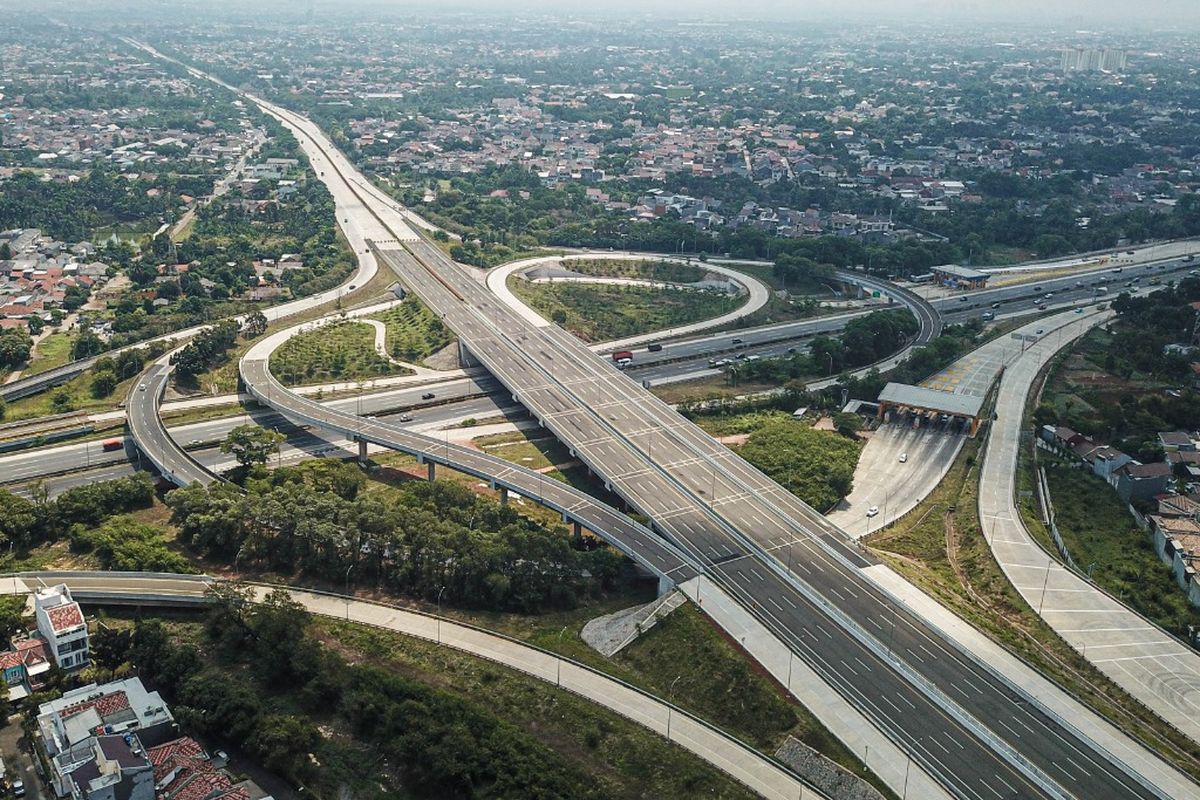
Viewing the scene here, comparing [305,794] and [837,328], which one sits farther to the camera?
[837,328]

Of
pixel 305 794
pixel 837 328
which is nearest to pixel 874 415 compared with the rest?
pixel 837 328

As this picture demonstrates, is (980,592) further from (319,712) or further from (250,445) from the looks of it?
(250,445)

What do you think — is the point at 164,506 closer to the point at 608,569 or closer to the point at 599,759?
the point at 608,569

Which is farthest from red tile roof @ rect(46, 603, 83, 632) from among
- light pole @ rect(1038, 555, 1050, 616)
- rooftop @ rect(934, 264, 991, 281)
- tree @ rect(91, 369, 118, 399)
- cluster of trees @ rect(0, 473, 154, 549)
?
rooftop @ rect(934, 264, 991, 281)

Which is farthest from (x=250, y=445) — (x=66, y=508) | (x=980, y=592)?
(x=980, y=592)

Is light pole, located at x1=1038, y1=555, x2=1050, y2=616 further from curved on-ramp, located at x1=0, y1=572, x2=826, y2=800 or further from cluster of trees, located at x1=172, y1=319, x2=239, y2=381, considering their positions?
cluster of trees, located at x1=172, y1=319, x2=239, y2=381

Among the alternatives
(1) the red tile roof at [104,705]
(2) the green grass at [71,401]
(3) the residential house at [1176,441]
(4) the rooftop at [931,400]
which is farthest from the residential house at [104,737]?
(3) the residential house at [1176,441]
